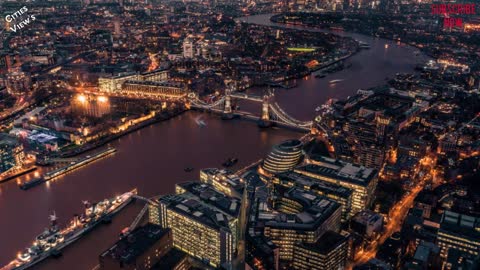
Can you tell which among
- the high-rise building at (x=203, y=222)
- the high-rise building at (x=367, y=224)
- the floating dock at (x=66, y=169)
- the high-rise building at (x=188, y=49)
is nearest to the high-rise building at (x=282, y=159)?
the high-rise building at (x=367, y=224)

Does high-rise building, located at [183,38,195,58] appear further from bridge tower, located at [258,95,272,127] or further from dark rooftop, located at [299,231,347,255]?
dark rooftop, located at [299,231,347,255]

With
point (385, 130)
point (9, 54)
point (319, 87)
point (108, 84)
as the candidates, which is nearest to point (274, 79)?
point (319, 87)

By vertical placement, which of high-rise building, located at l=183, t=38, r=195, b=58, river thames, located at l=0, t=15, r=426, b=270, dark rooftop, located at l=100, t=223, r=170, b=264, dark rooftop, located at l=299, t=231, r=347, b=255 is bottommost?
river thames, located at l=0, t=15, r=426, b=270

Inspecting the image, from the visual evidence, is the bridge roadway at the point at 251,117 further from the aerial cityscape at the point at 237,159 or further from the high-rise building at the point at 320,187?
the high-rise building at the point at 320,187

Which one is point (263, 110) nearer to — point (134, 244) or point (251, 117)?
point (251, 117)

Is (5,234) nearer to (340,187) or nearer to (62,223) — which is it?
(62,223)

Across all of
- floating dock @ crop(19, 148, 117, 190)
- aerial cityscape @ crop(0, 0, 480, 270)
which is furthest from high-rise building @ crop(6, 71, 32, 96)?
floating dock @ crop(19, 148, 117, 190)
